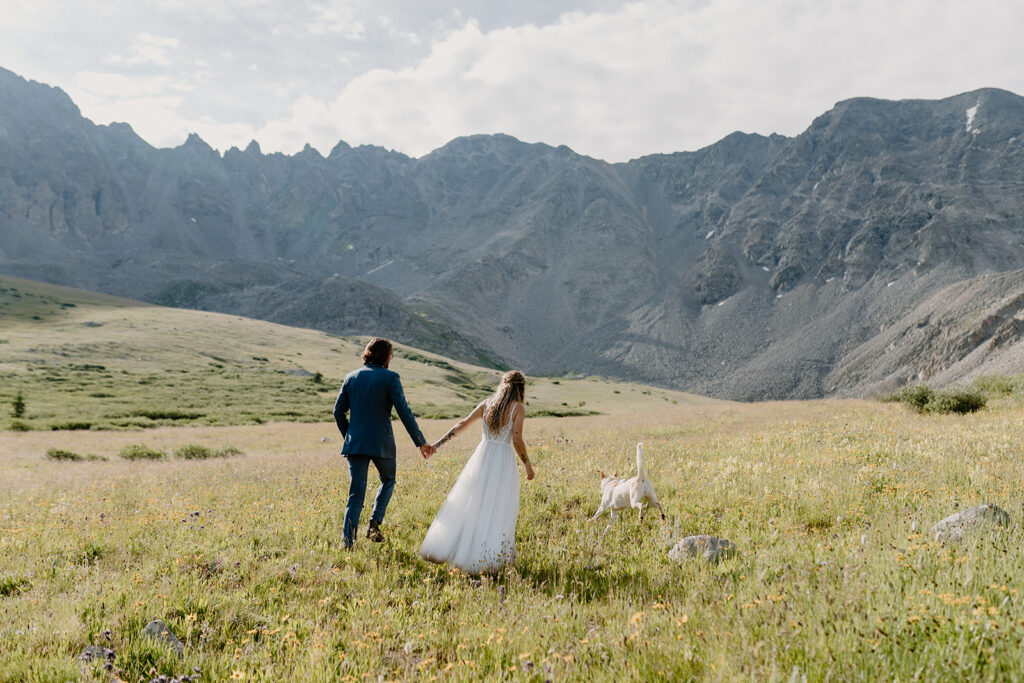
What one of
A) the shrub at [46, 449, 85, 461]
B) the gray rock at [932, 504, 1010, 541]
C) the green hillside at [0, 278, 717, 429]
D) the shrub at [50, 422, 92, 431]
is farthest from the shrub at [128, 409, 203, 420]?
the gray rock at [932, 504, 1010, 541]

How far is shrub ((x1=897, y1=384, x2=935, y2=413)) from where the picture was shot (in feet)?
75.4

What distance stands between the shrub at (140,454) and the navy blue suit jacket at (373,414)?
73.2 ft

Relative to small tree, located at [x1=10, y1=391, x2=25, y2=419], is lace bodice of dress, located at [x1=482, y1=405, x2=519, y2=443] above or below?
above

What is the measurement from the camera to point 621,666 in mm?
3699

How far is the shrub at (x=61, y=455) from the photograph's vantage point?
2293 centimetres

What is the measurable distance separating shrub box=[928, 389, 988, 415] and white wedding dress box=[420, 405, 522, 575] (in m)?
22.3

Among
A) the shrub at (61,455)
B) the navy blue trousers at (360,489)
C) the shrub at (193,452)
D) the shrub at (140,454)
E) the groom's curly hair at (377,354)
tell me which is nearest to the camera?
the navy blue trousers at (360,489)

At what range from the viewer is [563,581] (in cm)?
601

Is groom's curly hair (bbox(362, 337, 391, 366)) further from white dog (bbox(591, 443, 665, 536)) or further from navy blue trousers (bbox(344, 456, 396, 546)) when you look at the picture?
white dog (bbox(591, 443, 665, 536))

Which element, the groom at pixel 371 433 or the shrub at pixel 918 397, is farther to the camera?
the shrub at pixel 918 397

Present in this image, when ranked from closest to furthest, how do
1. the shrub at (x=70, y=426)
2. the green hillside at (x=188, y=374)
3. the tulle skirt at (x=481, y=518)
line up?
the tulle skirt at (x=481, y=518), the shrub at (x=70, y=426), the green hillside at (x=188, y=374)

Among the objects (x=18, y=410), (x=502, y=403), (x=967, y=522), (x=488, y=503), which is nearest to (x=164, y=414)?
(x=18, y=410)

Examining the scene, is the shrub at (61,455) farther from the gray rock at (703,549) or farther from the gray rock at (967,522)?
the gray rock at (967,522)

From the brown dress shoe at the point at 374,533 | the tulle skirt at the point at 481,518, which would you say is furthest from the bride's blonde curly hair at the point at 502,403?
the brown dress shoe at the point at 374,533
